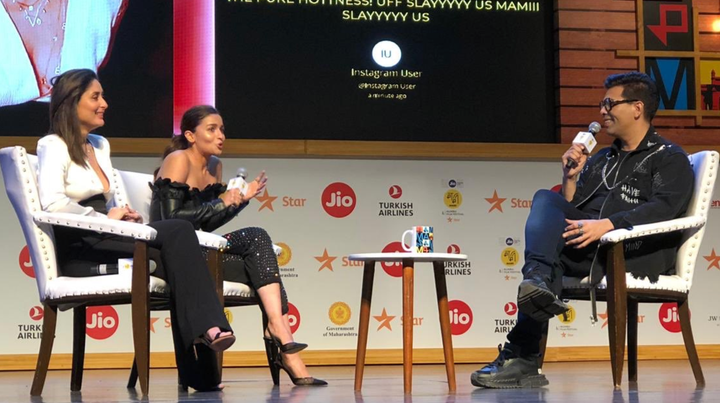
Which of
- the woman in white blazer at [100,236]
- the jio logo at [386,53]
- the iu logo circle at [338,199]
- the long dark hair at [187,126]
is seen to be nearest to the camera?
the woman in white blazer at [100,236]

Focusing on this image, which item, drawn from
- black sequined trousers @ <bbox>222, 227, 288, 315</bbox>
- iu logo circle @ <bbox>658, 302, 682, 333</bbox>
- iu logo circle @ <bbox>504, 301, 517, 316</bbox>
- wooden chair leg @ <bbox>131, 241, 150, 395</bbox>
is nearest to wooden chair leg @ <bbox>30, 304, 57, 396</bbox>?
wooden chair leg @ <bbox>131, 241, 150, 395</bbox>

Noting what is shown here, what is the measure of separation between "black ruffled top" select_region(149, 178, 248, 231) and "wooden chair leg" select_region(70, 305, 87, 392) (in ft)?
1.54

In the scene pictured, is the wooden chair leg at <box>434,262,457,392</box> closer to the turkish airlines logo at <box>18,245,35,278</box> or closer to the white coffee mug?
the white coffee mug

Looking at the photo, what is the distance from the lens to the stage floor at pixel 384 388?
324cm

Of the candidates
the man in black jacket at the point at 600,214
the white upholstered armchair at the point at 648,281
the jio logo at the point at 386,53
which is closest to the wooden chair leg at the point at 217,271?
the man in black jacket at the point at 600,214

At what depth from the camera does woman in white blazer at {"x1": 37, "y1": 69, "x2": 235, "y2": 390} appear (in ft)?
11.0

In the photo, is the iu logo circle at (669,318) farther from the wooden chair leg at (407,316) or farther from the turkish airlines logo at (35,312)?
the turkish airlines logo at (35,312)

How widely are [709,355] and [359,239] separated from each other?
2152 mm

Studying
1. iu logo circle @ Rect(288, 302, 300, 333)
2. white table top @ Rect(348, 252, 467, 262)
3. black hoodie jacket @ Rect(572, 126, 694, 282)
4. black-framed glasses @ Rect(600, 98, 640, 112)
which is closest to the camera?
white table top @ Rect(348, 252, 467, 262)

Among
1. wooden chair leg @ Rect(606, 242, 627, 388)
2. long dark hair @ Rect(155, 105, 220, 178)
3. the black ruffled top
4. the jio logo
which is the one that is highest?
the jio logo

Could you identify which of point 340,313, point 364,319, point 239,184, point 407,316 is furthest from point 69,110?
point 340,313

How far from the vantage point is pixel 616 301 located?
3.62 meters

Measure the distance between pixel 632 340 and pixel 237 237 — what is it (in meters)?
1.64

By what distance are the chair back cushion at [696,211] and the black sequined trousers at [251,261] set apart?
5.03ft
